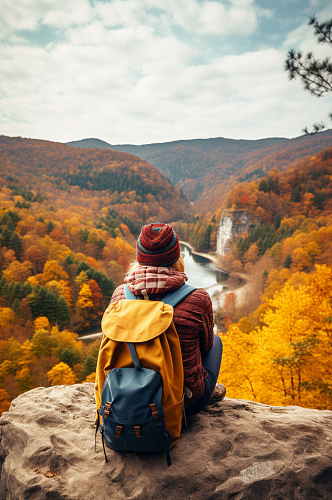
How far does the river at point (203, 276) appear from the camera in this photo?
147 feet

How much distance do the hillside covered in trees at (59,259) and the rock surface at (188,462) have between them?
36.1ft

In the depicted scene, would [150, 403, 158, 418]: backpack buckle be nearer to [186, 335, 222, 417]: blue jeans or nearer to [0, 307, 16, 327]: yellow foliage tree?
[186, 335, 222, 417]: blue jeans

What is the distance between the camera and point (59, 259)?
49.8m

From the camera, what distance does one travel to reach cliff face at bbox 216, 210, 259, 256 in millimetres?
78812

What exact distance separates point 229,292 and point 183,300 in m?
47.6

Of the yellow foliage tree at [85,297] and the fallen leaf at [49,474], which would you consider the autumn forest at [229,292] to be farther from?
the fallen leaf at [49,474]

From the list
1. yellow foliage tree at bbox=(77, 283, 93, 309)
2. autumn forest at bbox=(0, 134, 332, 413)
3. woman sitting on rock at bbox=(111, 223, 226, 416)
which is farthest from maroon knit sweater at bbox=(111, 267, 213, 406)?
yellow foliage tree at bbox=(77, 283, 93, 309)

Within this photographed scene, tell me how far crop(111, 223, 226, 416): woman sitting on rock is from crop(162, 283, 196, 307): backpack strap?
3 cm

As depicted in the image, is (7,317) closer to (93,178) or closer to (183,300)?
(183,300)

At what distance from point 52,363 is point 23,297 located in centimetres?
1283

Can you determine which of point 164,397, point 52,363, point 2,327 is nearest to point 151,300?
point 164,397

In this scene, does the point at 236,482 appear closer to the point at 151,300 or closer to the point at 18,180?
the point at 151,300

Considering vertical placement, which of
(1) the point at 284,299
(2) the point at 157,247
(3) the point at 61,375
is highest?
(2) the point at 157,247

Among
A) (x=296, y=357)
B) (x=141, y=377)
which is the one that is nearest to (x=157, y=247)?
(x=141, y=377)
